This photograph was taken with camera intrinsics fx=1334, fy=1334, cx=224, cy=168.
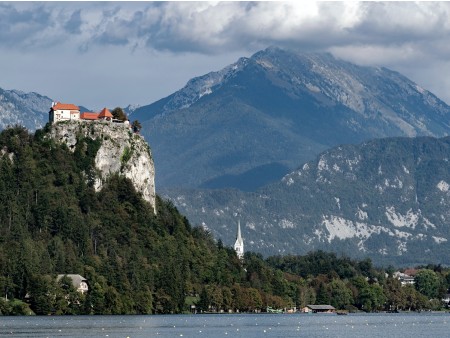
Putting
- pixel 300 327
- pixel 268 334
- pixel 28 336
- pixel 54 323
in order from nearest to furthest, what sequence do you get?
pixel 28 336 < pixel 268 334 < pixel 54 323 < pixel 300 327

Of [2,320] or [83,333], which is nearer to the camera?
[83,333]

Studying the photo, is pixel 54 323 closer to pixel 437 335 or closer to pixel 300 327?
pixel 300 327

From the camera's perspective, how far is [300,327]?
196125 mm

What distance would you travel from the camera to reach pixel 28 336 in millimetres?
150250

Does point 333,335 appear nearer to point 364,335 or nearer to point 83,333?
point 364,335

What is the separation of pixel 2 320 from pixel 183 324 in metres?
25.9

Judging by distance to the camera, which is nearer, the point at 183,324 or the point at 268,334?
the point at 268,334

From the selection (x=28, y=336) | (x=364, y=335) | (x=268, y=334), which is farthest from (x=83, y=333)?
(x=364, y=335)

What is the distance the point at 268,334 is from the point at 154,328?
662 inches

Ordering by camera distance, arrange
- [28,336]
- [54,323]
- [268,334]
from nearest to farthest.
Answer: [28,336]
[268,334]
[54,323]

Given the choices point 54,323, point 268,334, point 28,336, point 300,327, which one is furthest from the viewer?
point 300,327

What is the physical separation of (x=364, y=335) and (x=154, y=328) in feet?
91.3

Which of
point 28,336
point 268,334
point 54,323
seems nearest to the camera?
point 28,336

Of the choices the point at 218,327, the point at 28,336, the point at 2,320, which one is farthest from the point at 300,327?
the point at 28,336
